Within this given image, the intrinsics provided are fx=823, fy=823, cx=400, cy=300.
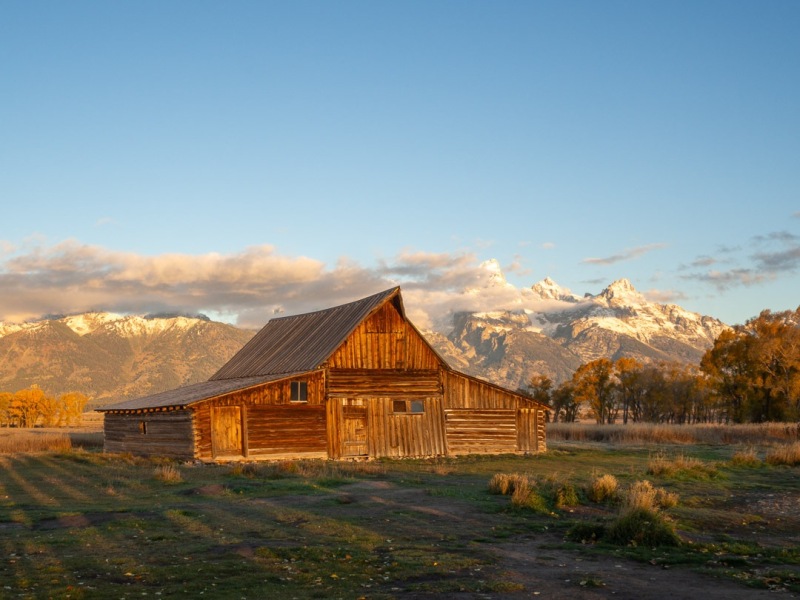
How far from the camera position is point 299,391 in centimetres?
3919

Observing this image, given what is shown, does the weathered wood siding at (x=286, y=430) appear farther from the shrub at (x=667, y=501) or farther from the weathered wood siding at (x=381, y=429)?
the shrub at (x=667, y=501)

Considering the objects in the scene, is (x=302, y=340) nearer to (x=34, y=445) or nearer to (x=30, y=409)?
(x=34, y=445)

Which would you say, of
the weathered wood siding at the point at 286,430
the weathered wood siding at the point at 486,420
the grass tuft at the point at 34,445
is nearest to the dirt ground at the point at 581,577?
the weathered wood siding at the point at 286,430

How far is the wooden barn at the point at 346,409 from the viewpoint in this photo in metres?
37.3

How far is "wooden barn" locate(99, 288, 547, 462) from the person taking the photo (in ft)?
122

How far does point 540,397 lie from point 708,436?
136 ft

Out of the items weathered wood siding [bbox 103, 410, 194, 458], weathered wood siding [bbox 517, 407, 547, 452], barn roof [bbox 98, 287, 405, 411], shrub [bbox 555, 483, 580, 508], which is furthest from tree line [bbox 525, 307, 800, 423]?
shrub [bbox 555, 483, 580, 508]

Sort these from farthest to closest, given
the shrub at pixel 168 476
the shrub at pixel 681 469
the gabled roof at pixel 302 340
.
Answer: the gabled roof at pixel 302 340 → the shrub at pixel 681 469 → the shrub at pixel 168 476

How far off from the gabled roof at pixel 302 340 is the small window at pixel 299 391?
97 centimetres

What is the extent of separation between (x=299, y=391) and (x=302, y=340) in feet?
22.0

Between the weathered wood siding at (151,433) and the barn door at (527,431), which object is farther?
the barn door at (527,431)

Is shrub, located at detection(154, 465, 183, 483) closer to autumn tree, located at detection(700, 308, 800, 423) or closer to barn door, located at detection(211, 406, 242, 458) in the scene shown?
barn door, located at detection(211, 406, 242, 458)

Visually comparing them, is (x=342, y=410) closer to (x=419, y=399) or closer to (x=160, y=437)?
(x=419, y=399)

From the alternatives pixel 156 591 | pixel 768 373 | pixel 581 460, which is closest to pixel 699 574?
pixel 156 591
